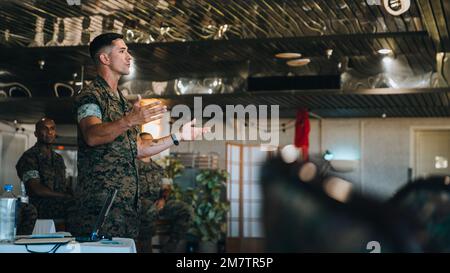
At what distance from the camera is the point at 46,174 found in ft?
16.5

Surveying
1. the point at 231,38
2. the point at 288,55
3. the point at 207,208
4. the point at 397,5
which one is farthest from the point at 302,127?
the point at 397,5

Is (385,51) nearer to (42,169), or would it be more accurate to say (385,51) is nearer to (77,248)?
(42,169)

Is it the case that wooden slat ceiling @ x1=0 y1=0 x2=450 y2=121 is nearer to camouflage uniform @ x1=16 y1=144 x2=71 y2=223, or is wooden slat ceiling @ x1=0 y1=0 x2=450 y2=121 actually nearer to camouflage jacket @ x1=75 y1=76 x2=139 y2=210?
camouflage uniform @ x1=16 y1=144 x2=71 y2=223

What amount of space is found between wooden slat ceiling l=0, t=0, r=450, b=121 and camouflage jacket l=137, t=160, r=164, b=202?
1.37 metres

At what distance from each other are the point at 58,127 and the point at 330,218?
36.4 ft

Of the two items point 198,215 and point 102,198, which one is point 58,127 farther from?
point 102,198

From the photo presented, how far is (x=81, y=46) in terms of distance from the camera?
6.77 metres

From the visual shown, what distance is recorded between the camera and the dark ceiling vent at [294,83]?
7977 mm

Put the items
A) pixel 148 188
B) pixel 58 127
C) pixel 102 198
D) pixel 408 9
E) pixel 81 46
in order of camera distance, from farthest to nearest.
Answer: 1. pixel 58 127
2. pixel 81 46
3. pixel 148 188
4. pixel 408 9
5. pixel 102 198

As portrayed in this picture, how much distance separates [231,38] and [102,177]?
13.3ft

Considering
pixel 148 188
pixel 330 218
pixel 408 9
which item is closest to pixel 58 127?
pixel 148 188

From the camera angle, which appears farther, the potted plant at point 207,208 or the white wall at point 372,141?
the white wall at point 372,141

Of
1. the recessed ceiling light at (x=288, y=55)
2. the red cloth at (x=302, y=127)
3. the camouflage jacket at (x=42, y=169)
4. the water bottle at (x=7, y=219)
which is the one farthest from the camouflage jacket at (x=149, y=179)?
the red cloth at (x=302, y=127)

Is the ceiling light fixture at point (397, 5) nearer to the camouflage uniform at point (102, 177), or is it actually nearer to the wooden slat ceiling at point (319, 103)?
the wooden slat ceiling at point (319, 103)
